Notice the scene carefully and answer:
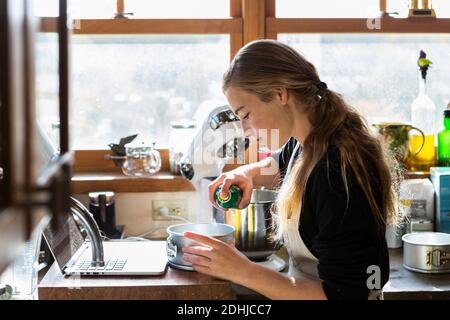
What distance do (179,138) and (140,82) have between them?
268 mm

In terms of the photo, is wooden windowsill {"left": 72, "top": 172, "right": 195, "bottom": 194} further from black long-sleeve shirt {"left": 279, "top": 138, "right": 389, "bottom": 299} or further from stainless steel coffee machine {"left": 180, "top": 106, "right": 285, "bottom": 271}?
black long-sleeve shirt {"left": 279, "top": 138, "right": 389, "bottom": 299}

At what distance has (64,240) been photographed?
1619mm

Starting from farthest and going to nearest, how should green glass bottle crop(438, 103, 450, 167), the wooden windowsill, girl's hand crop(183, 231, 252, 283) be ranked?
green glass bottle crop(438, 103, 450, 167)
the wooden windowsill
girl's hand crop(183, 231, 252, 283)

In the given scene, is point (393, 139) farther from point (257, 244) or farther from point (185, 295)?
point (185, 295)

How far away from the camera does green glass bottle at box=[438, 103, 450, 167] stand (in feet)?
7.45

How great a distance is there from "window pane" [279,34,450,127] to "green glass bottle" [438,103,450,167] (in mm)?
134

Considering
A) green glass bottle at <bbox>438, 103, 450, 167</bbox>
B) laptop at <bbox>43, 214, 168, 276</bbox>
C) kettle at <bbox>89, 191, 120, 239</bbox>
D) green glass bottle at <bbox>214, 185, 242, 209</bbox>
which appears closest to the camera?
laptop at <bbox>43, 214, 168, 276</bbox>

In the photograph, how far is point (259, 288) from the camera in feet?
4.63

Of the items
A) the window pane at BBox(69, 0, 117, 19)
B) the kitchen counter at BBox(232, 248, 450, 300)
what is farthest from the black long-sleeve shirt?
the window pane at BBox(69, 0, 117, 19)

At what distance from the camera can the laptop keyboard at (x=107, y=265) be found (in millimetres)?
1572

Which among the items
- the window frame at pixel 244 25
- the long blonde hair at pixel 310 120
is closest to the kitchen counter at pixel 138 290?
the long blonde hair at pixel 310 120

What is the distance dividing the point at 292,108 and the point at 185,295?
1.65ft

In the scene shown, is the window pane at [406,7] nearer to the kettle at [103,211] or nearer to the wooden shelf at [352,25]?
the wooden shelf at [352,25]
